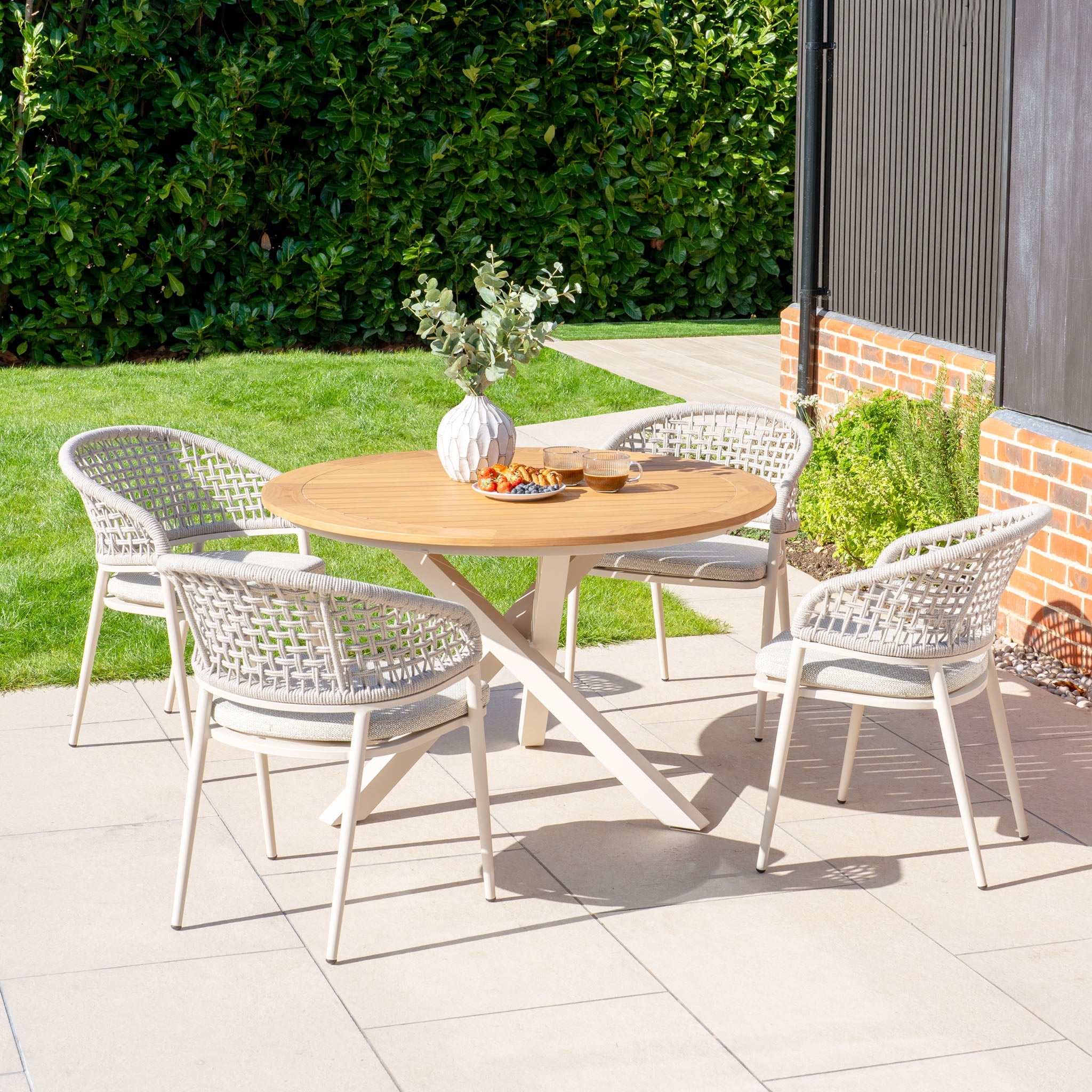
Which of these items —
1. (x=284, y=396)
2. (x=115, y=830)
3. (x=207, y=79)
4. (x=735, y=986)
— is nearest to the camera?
(x=735, y=986)

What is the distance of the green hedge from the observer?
9.75 m

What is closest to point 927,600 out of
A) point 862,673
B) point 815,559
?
point 862,673

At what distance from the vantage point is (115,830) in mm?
3738

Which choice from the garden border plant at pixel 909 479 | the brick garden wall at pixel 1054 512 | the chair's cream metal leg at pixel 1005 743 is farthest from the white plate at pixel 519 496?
the garden border plant at pixel 909 479

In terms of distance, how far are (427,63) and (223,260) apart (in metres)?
2.00

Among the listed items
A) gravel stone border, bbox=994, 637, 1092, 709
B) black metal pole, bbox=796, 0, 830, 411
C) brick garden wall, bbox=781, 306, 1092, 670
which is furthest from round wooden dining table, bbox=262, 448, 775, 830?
black metal pole, bbox=796, 0, 830, 411

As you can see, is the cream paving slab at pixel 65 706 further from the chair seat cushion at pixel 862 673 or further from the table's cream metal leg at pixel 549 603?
the chair seat cushion at pixel 862 673

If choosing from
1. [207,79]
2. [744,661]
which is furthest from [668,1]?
[744,661]

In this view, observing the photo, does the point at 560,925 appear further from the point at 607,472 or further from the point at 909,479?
the point at 909,479

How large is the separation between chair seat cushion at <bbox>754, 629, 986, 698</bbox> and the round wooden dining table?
361 millimetres

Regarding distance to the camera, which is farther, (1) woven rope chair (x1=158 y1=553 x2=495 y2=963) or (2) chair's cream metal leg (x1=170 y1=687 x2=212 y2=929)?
(2) chair's cream metal leg (x1=170 y1=687 x2=212 y2=929)

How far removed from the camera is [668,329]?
11.4 metres

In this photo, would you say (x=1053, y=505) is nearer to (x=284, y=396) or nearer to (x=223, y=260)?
(x=284, y=396)

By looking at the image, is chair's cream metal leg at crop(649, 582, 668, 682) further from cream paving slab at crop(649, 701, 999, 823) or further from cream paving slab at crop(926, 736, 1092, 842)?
cream paving slab at crop(926, 736, 1092, 842)
